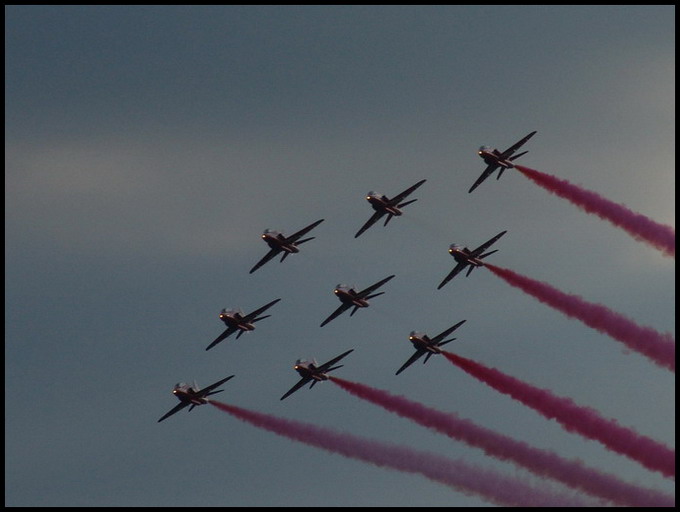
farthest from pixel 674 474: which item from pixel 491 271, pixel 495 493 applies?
pixel 491 271

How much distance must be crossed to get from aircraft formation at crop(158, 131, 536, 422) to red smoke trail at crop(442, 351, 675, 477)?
4.46m

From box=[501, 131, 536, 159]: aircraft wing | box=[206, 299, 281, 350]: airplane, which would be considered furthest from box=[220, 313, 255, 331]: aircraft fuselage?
box=[501, 131, 536, 159]: aircraft wing

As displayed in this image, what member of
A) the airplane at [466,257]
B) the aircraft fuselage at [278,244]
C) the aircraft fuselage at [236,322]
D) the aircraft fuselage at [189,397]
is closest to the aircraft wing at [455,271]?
the airplane at [466,257]

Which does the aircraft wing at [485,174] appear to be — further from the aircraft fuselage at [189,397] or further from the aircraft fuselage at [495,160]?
the aircraft fuselage at [189,397]

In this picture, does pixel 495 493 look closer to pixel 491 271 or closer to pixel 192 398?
pixel 491 271

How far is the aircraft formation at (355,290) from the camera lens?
6642 inches

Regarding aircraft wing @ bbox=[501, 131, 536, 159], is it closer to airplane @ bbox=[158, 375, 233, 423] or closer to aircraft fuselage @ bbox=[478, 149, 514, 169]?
aircraft fuselage @ bbox=[478, 149, 514, 169]

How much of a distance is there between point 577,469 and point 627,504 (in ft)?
24.6

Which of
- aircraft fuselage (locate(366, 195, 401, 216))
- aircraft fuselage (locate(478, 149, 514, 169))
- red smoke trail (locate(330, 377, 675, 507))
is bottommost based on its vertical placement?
red smoke trail (locate(330, 377, 675, 507))

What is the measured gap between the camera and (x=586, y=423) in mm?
154000

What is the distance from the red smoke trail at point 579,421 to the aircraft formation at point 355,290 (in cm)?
446

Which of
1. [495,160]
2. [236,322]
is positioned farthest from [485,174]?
[236,322]

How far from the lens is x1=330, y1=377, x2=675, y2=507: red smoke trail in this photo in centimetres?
14612

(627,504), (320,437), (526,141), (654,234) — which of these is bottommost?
(627,504)
